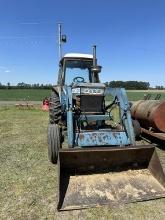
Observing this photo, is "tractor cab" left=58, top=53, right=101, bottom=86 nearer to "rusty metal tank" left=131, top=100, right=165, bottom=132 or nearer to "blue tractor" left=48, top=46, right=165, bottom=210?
"blue tractor" left=48, top=46, right=165, bottom=210

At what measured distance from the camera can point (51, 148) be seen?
5.48 m

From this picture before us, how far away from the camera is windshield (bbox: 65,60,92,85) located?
25.7 ft

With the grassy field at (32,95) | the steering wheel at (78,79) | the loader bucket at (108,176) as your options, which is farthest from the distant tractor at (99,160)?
the grassy field at (32,95)

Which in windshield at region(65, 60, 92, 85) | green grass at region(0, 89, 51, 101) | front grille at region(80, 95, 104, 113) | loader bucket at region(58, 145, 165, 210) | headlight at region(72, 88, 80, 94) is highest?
windshield at region(65, 60, 92, 85)

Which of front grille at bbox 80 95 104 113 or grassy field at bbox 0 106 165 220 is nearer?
grassy field at bbox 0 106 165 220

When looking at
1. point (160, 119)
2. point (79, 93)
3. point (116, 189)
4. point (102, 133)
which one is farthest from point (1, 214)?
point (160, 119)

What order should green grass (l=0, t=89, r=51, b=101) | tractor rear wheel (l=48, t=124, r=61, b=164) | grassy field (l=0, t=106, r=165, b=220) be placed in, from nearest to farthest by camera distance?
grassy field (l=0, t=106, r=165, b=220) < tractor rear wheel (l=48, t=124, r=61, b=164) < green grass (l=0, t=89, r=51, b=101)

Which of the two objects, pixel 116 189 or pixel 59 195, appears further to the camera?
pixel 116 189

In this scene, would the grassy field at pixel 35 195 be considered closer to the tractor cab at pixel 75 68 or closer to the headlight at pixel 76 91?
the headlight at pixel 76 91

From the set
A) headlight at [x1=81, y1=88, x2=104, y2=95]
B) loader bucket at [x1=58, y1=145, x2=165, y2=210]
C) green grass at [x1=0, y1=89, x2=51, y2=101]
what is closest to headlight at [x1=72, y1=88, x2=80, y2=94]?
headlight at [x1=81, y1=88, x2=104, y2=95]

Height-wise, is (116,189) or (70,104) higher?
(70,104)

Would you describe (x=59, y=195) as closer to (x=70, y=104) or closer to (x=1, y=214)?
(x=1, y=214)

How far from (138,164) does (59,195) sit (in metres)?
1.65

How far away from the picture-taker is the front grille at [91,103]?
19.9 ft
